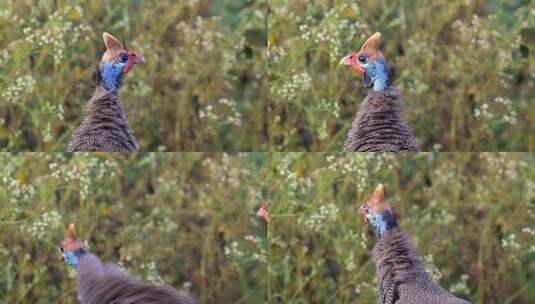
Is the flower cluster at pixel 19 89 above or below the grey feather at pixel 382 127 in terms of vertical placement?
above

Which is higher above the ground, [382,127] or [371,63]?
[371,63]

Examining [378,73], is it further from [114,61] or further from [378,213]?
[114,61]

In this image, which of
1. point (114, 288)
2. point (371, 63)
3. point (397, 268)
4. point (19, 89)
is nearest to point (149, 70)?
point (19, 89)

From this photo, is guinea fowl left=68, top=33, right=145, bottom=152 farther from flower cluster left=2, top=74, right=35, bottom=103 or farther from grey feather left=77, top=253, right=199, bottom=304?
grey feather left=77, top=253, right=199, bottom=304

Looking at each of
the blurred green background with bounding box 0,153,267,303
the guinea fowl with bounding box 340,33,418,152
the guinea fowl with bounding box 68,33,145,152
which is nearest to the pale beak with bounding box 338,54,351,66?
the guinea fowl with bounding box 340,33,418,152

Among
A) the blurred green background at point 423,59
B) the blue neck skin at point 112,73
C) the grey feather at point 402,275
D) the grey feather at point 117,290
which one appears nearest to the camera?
the grey feather at point 117,290

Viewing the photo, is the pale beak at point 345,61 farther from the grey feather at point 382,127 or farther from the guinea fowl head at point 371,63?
the grey feather at point 382,127

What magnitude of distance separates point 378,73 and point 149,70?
0.88 meters

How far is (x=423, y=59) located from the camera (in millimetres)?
5113

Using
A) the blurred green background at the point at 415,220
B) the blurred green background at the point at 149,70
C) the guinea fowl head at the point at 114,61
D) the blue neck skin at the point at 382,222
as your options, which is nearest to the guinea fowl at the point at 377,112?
the blurred green background at the point at 415,220

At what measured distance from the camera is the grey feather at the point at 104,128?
4.88m

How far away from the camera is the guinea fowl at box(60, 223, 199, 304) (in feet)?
13.5

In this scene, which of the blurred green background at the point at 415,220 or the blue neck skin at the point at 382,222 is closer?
the blue neck skin at the point at 382,222

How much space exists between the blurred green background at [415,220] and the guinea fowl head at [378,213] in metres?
0.07
